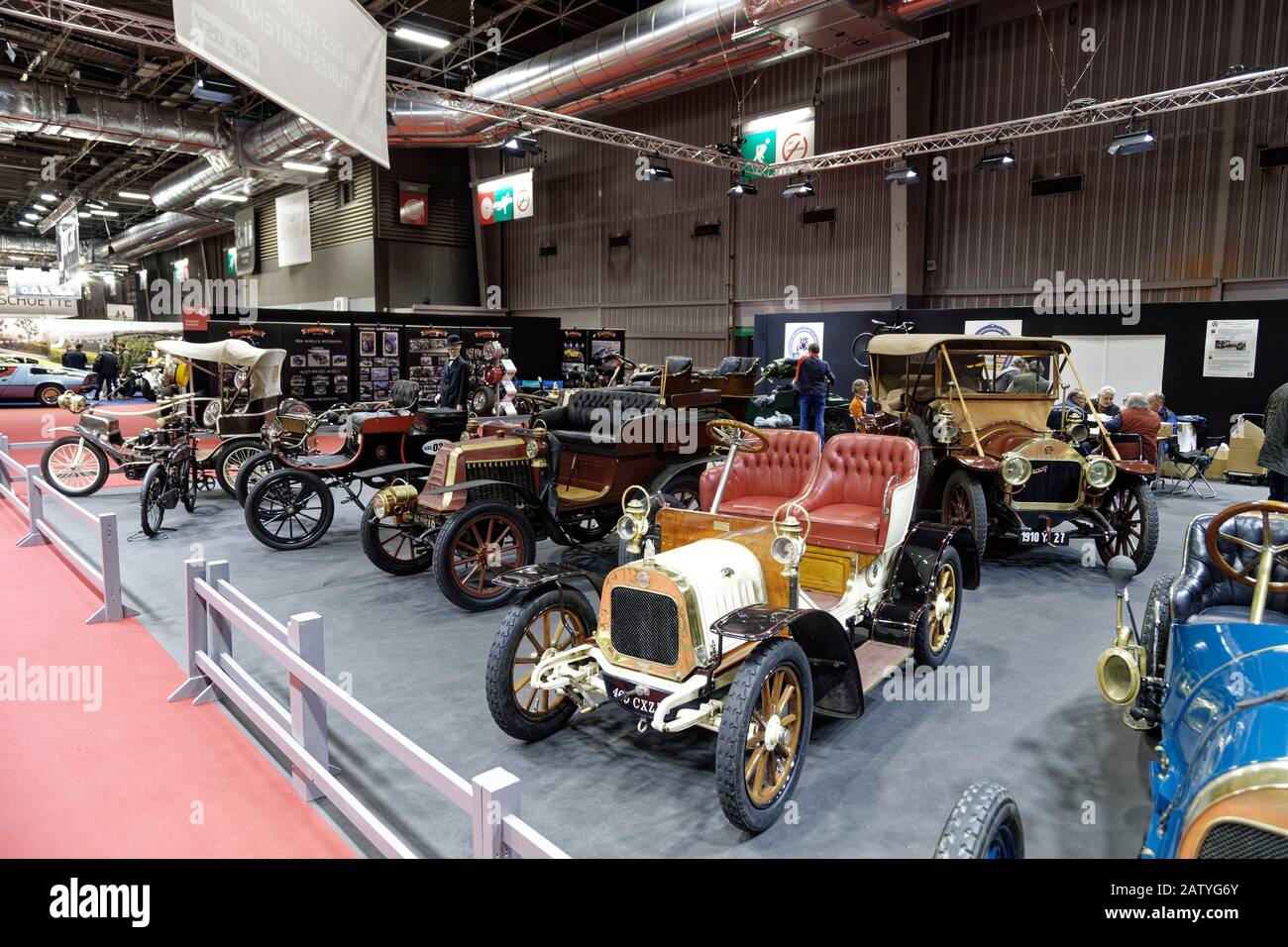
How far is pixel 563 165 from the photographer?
20.5 meters

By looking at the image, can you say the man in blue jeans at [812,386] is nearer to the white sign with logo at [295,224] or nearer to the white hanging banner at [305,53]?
the white hanging banner at [305,53]

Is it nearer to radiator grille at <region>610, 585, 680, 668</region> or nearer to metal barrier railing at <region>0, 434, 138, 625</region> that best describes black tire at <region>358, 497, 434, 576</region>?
metal barrier railing at <region>0, 434, 138, 625</region>

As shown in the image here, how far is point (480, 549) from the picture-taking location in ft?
17.1

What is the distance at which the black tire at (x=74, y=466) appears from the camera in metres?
8.62

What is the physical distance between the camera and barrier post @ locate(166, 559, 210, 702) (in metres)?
3.78

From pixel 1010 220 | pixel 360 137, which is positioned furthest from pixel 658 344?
pixel 360 137

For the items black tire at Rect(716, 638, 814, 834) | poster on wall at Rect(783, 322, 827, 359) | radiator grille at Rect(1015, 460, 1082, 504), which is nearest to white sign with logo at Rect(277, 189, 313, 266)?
poster on wall at Rect(783, 322, 827, 359)

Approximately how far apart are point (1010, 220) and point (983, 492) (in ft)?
30.9

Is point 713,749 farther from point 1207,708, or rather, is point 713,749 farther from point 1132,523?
point 1132,523

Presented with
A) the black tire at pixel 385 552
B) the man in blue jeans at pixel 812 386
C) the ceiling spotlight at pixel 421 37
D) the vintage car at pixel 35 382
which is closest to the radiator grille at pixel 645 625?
the black tire at pixel 385 552

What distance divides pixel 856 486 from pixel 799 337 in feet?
37.4

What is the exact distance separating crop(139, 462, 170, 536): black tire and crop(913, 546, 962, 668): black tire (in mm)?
6326

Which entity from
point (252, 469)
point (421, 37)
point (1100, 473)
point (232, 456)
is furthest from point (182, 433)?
point (421, 37)
